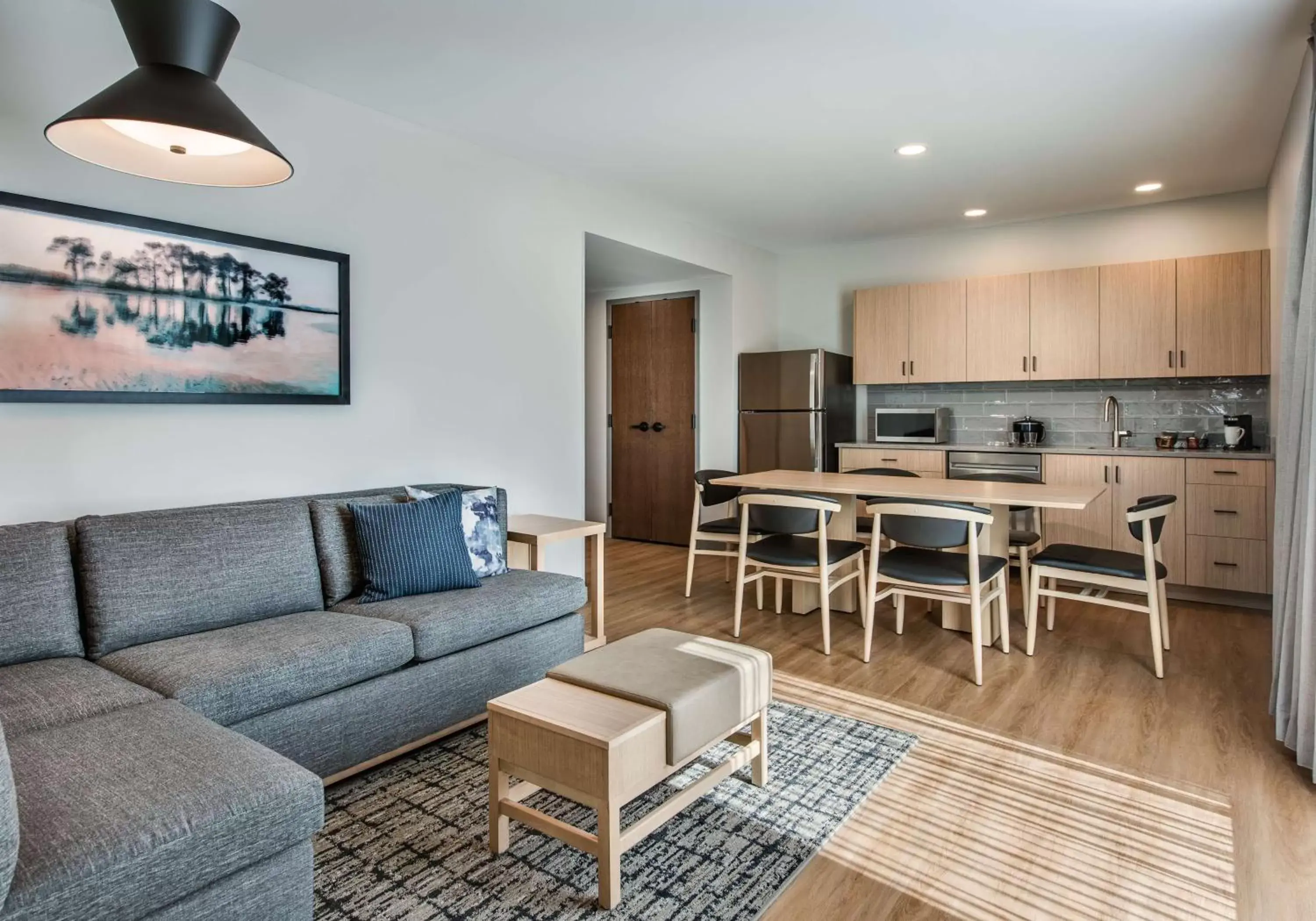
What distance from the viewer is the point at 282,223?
3.14 meters

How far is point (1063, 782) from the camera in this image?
2414 mm

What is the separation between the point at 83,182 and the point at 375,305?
115cm

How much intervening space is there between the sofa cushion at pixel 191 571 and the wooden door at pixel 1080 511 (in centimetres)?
449

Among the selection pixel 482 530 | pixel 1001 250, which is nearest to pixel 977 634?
pixel 482 530

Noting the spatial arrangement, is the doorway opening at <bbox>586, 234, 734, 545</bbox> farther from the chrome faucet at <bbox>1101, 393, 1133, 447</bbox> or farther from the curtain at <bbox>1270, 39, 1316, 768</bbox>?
the curtain at <bbox>1270, 39, 1316, 768</bbox>

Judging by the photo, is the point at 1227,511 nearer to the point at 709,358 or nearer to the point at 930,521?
the point at 930,521

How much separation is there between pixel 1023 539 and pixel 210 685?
3.90 metres

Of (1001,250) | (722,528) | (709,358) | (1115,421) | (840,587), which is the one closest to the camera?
(840,587)

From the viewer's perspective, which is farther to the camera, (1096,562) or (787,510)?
(787,510)

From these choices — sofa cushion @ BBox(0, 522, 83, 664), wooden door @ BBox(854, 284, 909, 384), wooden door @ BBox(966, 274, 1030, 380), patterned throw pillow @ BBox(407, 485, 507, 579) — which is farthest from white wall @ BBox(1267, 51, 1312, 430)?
sofa cushion @ BBox(0, 522, 83, 664)

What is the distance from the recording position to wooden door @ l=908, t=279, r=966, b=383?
564 cm

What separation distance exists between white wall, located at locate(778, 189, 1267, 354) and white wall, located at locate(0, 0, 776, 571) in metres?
1.90

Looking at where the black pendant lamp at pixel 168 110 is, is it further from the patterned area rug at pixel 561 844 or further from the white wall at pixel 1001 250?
the white wall at pixel 1001 250

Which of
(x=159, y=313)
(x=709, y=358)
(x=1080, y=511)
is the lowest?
(x=1080, y=511)
